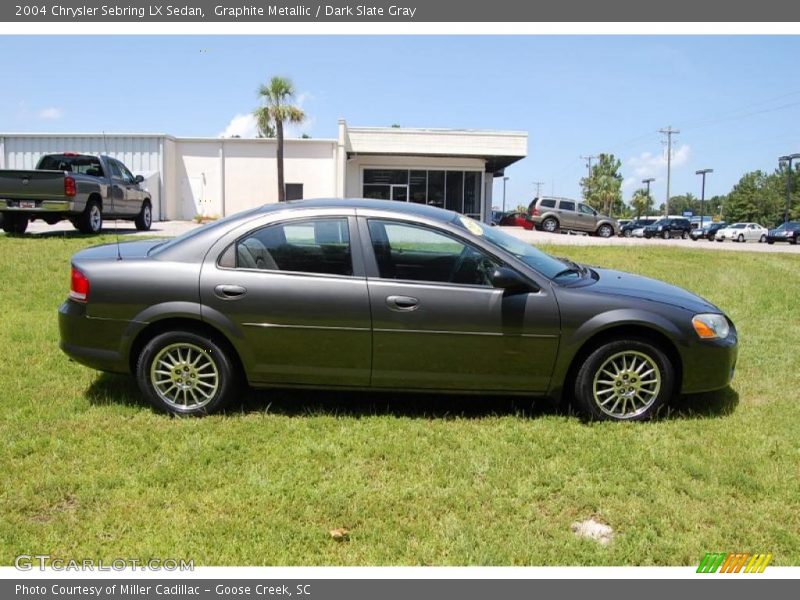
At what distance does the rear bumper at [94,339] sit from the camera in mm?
4645

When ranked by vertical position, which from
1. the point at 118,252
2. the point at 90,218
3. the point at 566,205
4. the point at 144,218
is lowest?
the point at 118,252

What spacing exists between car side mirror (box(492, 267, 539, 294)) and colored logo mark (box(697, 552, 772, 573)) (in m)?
2.02

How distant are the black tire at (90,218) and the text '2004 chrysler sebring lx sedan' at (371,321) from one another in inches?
408

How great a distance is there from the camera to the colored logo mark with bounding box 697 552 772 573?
3031mm

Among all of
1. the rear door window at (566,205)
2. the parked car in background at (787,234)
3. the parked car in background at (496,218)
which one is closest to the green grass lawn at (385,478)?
the rear door window at (566,205)

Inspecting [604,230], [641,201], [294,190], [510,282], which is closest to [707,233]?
[604,230]

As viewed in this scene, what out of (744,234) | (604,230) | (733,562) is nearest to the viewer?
(733,562)

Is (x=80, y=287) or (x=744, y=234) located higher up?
(x=744, y=234)

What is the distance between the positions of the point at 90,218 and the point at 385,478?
1259cm

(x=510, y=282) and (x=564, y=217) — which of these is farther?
(x=564, y=217)

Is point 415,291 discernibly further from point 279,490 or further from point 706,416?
point 706,416

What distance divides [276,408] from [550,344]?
6.77 feet

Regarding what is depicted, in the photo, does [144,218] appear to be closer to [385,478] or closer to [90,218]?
[90,218]

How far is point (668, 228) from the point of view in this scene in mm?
46406
